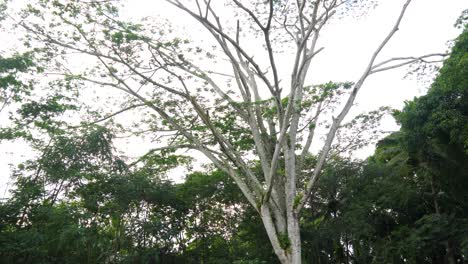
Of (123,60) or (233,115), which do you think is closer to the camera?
(123,60)

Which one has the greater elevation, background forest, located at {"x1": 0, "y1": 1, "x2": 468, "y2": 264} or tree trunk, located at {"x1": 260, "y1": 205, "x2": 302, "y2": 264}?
background forest, located at {"x1": 0, "y1": 1, "x2": 468, "y2": 264}

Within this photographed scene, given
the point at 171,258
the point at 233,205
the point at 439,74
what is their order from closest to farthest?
the point at 439,74
the point at 171,258
the point at 233,205

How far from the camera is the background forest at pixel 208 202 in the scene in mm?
7781

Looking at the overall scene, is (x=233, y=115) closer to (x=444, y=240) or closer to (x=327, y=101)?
(x=327, y=101)

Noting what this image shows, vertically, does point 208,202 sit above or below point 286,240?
above

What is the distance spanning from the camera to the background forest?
7781 millimetres

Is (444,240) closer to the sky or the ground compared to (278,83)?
closer to the ground

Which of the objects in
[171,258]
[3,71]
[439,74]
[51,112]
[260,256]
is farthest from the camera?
[260,256]

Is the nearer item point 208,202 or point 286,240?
point 286,240

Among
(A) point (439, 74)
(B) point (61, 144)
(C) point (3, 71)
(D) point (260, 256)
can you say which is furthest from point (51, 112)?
(A) point (439, 74)

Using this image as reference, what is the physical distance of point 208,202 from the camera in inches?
→ 428

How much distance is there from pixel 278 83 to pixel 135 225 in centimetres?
491

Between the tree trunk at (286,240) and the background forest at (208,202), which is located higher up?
the background forest at (208,202)

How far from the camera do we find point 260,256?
10.5 metres
